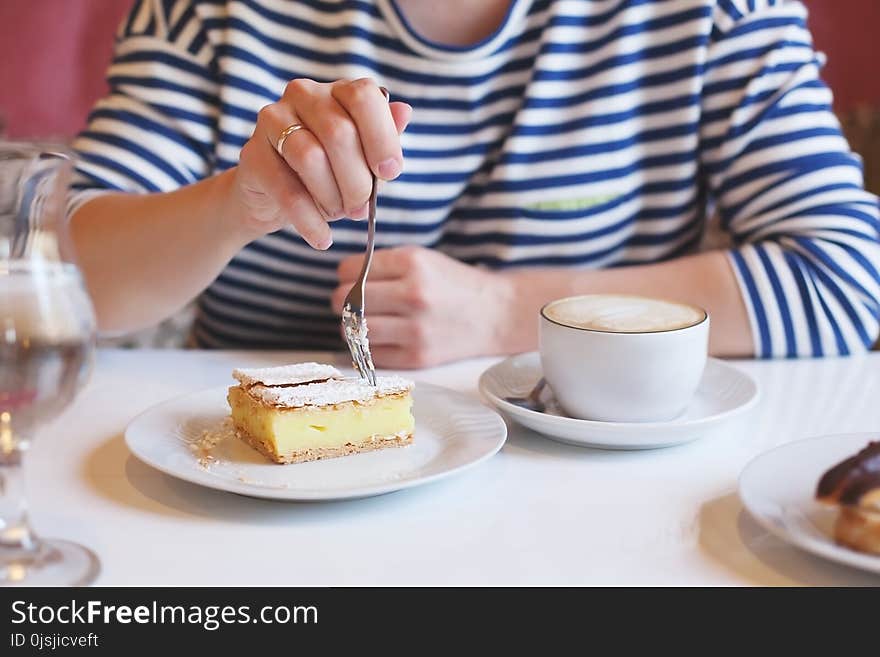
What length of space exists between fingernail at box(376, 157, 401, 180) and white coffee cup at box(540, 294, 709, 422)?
0.57 ft

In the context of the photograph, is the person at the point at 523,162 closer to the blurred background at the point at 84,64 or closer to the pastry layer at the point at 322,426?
the pastry layer at the point at 322,426

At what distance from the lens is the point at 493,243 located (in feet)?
4.08

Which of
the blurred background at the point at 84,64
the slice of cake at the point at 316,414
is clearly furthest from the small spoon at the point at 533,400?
the blurred background at the point at 84,64

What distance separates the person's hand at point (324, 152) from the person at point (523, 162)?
0.25m

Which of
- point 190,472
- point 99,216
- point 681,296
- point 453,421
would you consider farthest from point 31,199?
point 681,296

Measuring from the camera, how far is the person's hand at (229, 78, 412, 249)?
73cm

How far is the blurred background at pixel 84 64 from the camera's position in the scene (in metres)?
1.78

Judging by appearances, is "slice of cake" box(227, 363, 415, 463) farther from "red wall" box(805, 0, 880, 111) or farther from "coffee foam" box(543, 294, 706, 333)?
"red wall" box(805, 0, 880, 111)

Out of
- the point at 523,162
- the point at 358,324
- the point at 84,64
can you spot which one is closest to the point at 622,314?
the point at 358,324

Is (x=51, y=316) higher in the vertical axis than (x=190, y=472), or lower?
higher

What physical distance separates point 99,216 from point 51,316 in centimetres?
64

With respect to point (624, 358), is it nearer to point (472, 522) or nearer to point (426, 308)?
point (472, 522)
